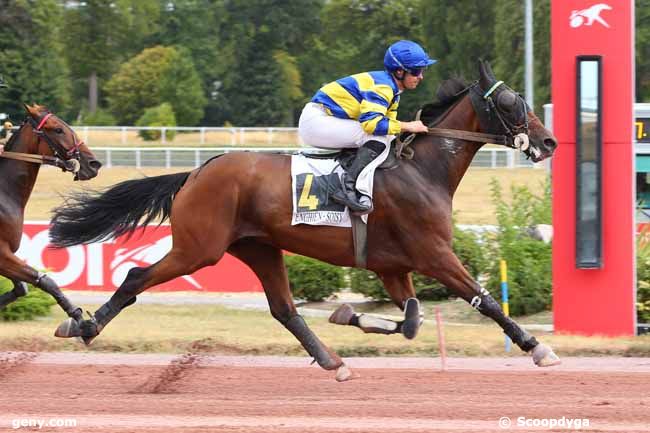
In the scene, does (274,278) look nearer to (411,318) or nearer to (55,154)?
(411,318)

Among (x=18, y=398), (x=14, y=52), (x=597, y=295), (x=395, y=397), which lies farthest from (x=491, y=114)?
(x=14, y=52)

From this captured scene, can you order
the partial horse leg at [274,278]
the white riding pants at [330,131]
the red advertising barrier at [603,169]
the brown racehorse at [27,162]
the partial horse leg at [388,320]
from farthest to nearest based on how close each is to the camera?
the red advertising barrier at [603,169]
the brown racehorse at [27,162]
the partial horse leg at [274,278]
the partial horse leg at [388,320]
the white riding pants at [330,131]

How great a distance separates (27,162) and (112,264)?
18.0 feet

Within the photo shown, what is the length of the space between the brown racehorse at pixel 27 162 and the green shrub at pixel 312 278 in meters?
3.87

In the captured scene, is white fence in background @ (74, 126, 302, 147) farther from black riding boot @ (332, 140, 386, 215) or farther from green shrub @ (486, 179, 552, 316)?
black riding boot @ (332, 140, 386, 215)

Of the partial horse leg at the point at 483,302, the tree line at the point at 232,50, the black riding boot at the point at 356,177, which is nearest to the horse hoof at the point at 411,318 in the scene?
the partial horse leg at the point at 483,302

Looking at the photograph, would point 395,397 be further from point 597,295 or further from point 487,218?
point 487,218

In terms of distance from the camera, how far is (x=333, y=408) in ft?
21.9

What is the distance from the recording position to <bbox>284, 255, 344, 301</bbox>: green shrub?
40.1 ft

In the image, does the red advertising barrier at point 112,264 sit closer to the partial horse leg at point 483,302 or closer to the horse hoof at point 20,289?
the horse hoof at point 20,289

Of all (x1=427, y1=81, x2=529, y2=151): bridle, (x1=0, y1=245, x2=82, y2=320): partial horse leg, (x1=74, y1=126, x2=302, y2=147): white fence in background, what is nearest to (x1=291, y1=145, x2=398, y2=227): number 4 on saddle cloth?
(x1=427, y1=81, x2=529, y2=151): bridle

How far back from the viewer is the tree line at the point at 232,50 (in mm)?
42281

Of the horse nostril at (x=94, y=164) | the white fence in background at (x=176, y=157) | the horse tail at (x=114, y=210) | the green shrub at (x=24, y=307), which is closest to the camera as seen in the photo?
the horse tail at (x=114, y=210)

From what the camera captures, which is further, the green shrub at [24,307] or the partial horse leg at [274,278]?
the green shrub at [24,307]
